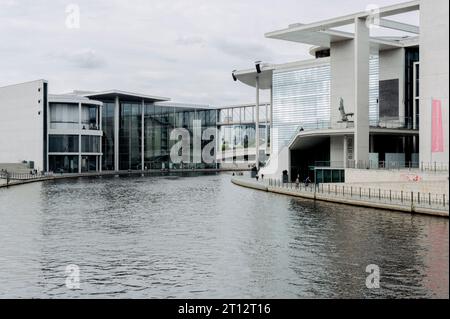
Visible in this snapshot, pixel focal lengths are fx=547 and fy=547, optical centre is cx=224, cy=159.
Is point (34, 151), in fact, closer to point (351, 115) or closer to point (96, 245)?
point (351, 115)

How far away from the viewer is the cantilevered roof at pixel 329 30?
58750 millimetres

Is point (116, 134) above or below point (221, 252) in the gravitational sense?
above

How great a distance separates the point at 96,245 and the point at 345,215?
17.9 m

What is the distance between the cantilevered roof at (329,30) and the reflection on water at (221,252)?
2543cm

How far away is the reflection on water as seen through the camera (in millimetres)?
18719

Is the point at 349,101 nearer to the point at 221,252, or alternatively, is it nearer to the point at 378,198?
the point at 378,198

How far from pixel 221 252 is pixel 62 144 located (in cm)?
9274

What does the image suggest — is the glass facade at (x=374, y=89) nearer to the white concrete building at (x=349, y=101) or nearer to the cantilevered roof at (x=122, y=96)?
the white concrete building at (x=349, y=101)

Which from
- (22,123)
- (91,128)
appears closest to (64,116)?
(91,128)

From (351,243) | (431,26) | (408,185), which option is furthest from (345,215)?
(431,26)

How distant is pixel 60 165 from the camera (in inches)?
4439

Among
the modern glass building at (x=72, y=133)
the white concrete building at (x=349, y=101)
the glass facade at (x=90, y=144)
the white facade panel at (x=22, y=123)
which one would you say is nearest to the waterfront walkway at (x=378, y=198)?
the white concrete building at (x=349, y=101)

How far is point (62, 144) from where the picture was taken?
11131cm

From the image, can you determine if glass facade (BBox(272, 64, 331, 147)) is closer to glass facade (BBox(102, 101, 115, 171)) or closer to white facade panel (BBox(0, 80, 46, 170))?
white facade panel (BBox(0, 80, 46, 170))
